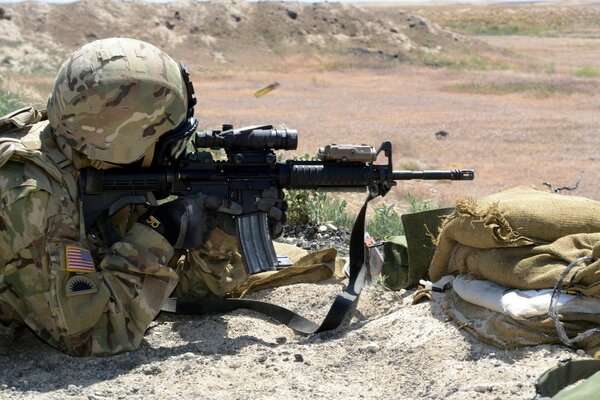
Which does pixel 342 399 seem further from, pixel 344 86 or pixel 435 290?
pixel 344 86

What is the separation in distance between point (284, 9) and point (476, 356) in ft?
139

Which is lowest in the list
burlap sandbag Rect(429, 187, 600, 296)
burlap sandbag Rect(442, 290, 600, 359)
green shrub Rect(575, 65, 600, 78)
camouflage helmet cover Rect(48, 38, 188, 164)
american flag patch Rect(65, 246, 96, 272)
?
green shrub Rect(575, 65, 600, 78)

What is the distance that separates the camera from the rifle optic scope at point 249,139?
4781mm

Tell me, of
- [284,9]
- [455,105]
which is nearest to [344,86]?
[455,105]

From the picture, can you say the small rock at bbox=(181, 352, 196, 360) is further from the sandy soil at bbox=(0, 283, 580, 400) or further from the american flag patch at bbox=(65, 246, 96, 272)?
the american flag patch at bbox=(65, 246, 96, 272)

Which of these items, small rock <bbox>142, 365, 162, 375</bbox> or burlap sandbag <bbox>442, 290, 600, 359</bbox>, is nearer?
burlap sandbag <bbox>442, 290, 600, 359</bbox>

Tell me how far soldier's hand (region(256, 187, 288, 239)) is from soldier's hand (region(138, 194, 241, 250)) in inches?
8.4

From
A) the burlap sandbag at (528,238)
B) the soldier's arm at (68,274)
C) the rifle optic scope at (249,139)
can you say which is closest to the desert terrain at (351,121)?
the soldier's arm at (68,274)

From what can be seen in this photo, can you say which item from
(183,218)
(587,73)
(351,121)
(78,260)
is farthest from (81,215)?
(587,73)

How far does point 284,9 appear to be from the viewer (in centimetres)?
4556

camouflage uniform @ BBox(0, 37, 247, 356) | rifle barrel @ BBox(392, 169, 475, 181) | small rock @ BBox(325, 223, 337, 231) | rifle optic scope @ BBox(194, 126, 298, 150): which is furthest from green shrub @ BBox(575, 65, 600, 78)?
camouflage uniform @ BBox(0, 37, 247, 356)

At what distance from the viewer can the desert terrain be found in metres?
4.14

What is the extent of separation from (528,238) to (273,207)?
133cm

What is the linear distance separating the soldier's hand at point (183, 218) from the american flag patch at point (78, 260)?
38cm
